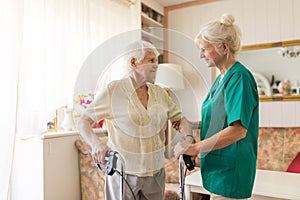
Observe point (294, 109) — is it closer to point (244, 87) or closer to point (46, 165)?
point (244, 87)

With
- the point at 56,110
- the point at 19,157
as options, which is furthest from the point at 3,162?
the point at 56,110

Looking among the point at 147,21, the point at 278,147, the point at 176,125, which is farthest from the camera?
the point at 147,21

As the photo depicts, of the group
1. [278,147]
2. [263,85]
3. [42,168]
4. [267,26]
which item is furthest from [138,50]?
[267,26]

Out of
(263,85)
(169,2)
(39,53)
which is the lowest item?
(263,85)

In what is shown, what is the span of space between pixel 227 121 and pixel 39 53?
1515 mm

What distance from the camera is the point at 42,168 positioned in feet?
5.68

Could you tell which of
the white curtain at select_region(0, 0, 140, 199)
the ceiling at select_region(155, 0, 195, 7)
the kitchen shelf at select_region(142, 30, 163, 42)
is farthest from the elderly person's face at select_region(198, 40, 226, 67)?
the ceiling at select_region(155, 0, 195, 7)

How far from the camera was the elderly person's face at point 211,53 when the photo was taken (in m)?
0.91

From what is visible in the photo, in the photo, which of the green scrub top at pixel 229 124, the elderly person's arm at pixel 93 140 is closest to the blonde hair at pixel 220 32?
the green scrub top at pixel 229 124

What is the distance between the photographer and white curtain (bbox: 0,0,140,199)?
5.35ft

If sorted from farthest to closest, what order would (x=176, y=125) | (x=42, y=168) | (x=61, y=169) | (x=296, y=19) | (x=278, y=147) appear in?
(x=296, y=19)
(x=278, y=147)
(x=61, y=169)
(x=42, y=168)
(x=176, y=125)

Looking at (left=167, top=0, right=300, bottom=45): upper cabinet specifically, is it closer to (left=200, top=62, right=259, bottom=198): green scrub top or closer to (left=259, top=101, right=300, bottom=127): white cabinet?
(left=259, top=101, right=300, bottom=127): white cabinet

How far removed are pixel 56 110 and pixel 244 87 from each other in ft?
5.04

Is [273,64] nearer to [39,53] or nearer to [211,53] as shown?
[211,53]
